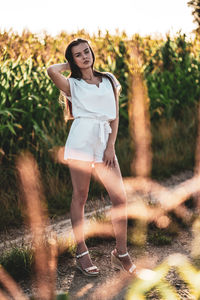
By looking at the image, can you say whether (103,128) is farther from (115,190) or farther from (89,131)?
(115,190)

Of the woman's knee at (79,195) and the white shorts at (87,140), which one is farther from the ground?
the white shorts at (87,140)

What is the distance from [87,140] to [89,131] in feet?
0.23

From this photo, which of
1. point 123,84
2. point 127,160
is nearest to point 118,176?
point 127,160

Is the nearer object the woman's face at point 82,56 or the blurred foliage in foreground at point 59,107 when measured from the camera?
the woman's face at point 82,56

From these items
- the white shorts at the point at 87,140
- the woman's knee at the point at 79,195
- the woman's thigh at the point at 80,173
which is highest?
the white shorts at the point at 87,140

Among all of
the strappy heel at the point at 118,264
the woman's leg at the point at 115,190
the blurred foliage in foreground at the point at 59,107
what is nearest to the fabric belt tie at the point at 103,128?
the woman's leg at the point at 115,190

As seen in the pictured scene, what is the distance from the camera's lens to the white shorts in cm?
291

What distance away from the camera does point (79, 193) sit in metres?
3.02

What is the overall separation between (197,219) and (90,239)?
1248mm

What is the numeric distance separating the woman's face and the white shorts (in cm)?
40

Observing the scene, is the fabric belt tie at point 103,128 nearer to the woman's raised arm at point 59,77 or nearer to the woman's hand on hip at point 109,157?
the woman's hand on hip at point 109,157

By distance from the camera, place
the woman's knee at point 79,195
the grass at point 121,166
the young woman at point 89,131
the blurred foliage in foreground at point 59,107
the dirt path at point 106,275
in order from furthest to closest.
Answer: the blurred foliage in foreground at point 59,107 → the grass at point 121,166 → the woman's knee at point 79,195 → the young woman at point 89,131 → the dirt path at point 106,275

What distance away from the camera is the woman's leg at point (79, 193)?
9.69ft

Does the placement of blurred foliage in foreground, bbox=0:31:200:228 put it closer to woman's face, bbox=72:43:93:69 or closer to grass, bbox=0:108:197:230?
grass, bbox=0:108:197:230
